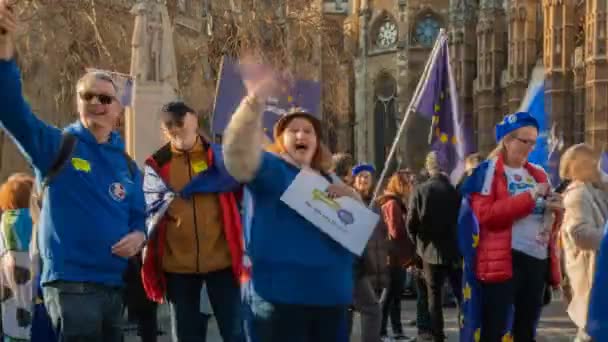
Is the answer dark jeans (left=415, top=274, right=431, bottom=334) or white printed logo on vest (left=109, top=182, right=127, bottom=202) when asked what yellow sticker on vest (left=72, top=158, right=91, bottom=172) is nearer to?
white printed logo on vest (left=109, top=182, right=127, bottom=202)

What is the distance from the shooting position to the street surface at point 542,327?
9.43 m

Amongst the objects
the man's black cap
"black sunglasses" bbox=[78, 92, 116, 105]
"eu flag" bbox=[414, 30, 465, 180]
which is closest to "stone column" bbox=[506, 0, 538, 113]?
"eu flag" bbox=[414, 30, 465, 180]

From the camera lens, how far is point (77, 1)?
1644 cm

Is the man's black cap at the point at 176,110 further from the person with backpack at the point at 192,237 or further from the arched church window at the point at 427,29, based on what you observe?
the arched church window at the point at 427,29

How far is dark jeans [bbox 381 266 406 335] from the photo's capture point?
962cm

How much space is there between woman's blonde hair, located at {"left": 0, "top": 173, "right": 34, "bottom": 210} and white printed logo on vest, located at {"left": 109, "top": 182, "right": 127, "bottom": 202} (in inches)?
56.5

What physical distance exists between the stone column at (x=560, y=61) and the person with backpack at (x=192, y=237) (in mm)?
30379

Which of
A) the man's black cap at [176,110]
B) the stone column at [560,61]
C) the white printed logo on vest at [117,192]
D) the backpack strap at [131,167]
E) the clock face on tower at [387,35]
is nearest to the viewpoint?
the white printed logo on vest at [117,192]

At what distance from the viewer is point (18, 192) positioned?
5980mm

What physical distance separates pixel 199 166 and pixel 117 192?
3.17ft

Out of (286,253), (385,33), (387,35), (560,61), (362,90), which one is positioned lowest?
(286,253)

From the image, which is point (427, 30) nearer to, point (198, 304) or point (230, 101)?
point (230, 101)

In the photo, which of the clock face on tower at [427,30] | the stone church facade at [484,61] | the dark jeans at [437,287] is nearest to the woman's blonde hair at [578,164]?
the dark jeans at [437,287]

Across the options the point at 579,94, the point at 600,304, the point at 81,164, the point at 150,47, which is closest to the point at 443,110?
the point at 150,47
